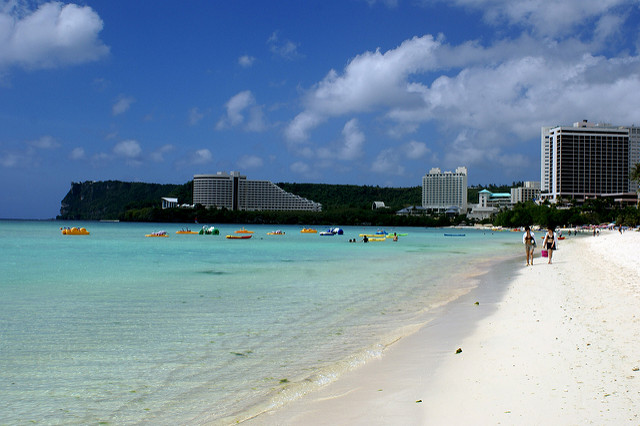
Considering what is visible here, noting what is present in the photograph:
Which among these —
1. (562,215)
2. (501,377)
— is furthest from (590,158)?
(501,377)

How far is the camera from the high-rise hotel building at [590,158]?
557ft

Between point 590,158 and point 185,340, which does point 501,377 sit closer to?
point 185,340

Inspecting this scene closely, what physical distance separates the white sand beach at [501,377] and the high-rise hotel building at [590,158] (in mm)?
177833

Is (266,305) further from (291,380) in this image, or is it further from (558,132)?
(558,132)

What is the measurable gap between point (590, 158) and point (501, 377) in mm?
188333

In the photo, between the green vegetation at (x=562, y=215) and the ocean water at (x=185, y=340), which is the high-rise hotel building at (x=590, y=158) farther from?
the ocean water at (x=185, y=340)

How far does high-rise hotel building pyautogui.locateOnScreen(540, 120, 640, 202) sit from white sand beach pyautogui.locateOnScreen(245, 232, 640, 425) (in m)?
178

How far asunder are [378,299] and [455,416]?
9251 millimetres

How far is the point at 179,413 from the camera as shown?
209 inches

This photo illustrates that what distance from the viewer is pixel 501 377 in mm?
5512

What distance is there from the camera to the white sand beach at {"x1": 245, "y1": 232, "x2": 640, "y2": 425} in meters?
4.45

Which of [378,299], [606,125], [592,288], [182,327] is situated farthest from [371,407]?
[606,125]

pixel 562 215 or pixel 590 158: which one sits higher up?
pixel 590 158

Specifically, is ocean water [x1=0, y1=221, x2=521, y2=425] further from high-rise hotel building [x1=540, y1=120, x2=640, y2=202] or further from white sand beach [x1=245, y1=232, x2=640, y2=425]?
high-rise hotel building [x1=540, y1=120, x2=640, y2=202]
